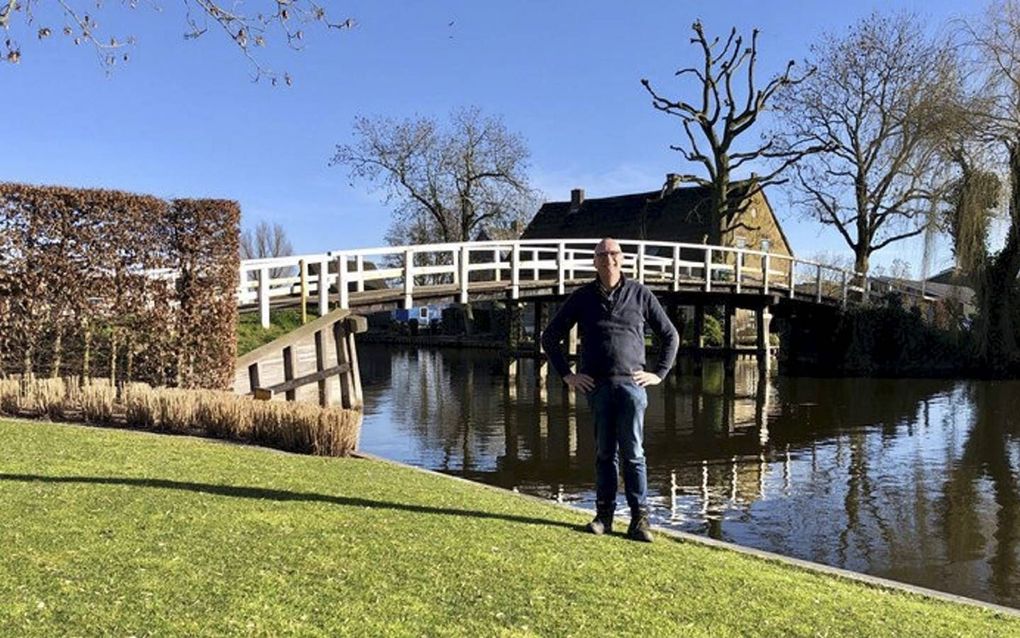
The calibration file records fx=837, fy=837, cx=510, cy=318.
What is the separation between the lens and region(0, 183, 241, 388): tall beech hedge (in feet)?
32.8

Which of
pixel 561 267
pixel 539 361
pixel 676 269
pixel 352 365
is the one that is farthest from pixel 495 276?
pixel 352 365

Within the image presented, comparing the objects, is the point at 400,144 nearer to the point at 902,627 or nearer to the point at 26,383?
the point at 26,383

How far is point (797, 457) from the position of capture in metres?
13.5

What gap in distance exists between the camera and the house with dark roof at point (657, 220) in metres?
49.7

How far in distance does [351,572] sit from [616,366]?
7.60ft

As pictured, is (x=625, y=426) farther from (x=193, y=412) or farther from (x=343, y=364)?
(x=343, y=364)

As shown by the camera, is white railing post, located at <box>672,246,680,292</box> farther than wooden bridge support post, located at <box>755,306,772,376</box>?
No

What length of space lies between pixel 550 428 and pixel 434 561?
12374 mm

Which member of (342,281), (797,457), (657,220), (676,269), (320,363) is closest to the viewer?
(320,363)

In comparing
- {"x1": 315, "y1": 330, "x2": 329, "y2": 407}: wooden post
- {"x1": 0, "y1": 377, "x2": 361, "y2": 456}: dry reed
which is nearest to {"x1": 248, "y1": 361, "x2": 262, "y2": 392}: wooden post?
{"x1": 315, "y1": 330, "x2": 329, "y2": 407}: wooden post

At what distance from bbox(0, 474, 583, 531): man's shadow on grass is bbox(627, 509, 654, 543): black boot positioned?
0.41 m

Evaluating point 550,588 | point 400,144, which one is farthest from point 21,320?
point 400,144

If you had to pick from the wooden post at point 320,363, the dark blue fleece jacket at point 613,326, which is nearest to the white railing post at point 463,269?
the wooden post at point 320,363

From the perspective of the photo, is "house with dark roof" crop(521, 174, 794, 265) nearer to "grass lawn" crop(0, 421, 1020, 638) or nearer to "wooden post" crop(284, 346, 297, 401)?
"wooden post" crop(284, 346, 297, 401)
